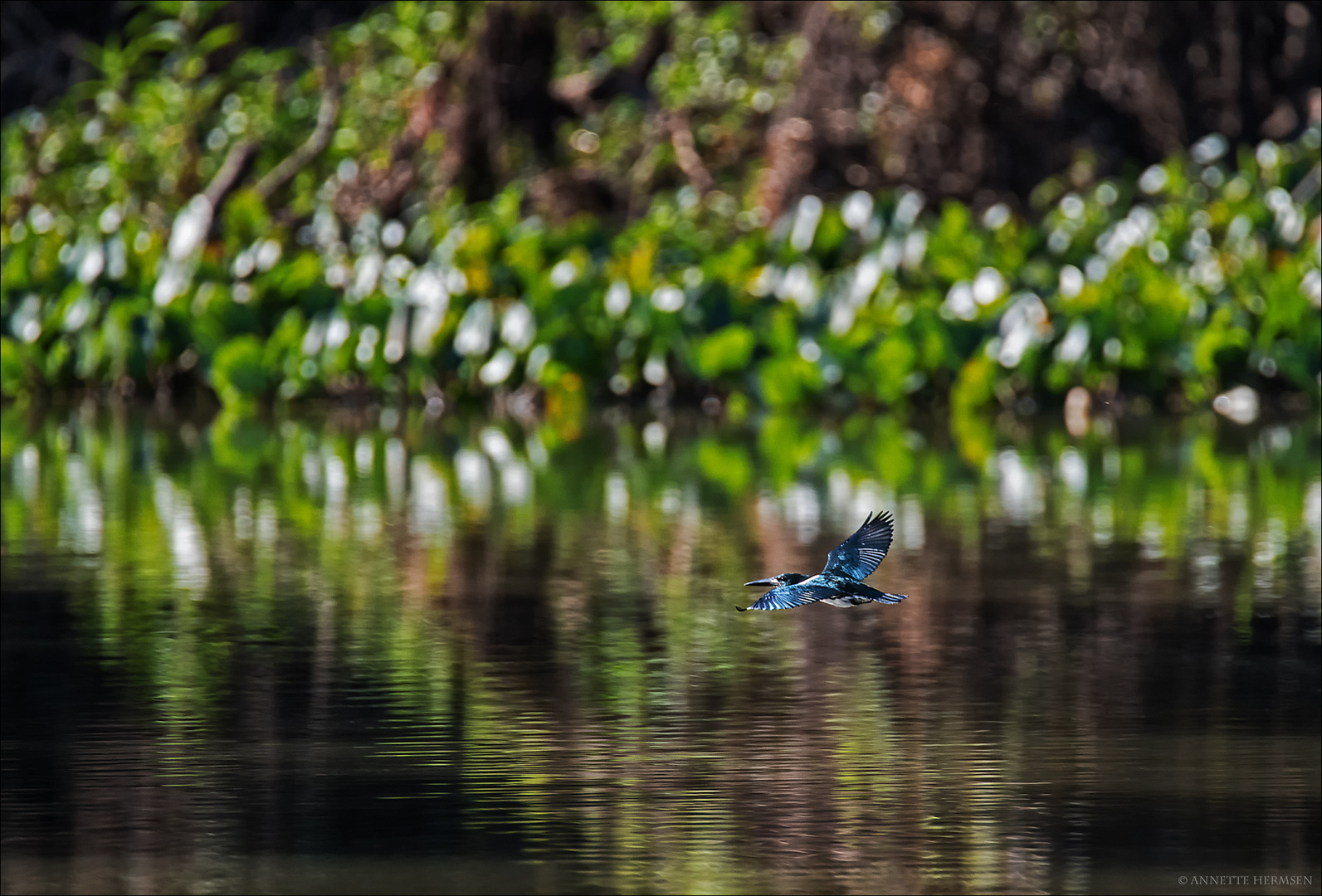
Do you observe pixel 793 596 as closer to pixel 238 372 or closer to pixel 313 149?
pixel 238 372

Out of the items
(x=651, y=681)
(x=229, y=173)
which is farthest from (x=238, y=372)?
(x=651, y=681)

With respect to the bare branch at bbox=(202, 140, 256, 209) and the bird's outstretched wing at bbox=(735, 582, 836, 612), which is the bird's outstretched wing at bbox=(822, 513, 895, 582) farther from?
the bare branch at bbox=(202, 140, 256, 209)

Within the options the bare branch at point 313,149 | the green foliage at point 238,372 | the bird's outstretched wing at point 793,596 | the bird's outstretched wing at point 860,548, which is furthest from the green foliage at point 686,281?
the bird's outstretched wing at point 793,596

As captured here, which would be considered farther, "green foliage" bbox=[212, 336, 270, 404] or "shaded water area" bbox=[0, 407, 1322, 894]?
"green foliage" bbox=[212, 336, 270, 404]

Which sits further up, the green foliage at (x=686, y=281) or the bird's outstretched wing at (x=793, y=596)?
the green foliage at (x=686, y=281)

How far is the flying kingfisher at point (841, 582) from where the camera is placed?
10.8 ft

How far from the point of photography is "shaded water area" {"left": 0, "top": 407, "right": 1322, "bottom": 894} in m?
2.95

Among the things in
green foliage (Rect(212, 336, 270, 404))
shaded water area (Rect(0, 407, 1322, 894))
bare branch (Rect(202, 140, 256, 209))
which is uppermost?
bare branch (Rect(202, 140, 256, 209))

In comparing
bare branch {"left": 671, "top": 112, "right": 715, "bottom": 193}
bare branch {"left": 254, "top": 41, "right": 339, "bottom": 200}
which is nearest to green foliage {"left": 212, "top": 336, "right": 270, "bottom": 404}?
bare branch {"left": 254, "top": 41, "right": 339, "bottom": 200}

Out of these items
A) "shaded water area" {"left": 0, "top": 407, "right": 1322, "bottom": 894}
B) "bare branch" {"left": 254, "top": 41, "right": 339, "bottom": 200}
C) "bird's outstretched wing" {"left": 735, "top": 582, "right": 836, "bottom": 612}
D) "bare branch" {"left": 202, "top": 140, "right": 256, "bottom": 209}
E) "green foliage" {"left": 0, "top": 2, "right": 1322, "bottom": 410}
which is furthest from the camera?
"bare branch" {"left": 254, "top": 41, "right": 339, "bottom": 200}

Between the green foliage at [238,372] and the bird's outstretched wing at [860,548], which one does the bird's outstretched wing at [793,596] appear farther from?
the green foliage at [238,372]

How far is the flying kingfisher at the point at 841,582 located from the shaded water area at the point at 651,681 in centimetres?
22

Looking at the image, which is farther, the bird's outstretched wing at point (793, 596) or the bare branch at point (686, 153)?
the bare branch at point (686, 153)

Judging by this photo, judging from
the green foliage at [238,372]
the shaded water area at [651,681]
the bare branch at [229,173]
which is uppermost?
the bare branch at [229,173]
